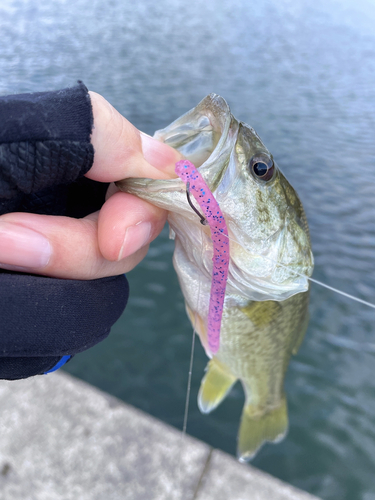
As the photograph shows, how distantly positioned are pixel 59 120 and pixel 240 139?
532mm

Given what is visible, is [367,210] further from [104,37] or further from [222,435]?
[104,37]

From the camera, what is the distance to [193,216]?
1115 mm

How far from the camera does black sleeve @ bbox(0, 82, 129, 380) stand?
886 mm

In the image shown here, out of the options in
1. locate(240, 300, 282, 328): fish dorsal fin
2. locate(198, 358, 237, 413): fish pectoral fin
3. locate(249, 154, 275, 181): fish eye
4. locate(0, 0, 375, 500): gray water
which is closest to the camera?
locate(249, 154, 275, 181): fish eye

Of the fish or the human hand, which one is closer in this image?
the human hand

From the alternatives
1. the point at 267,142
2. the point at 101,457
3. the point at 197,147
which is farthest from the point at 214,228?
the point at 267,142

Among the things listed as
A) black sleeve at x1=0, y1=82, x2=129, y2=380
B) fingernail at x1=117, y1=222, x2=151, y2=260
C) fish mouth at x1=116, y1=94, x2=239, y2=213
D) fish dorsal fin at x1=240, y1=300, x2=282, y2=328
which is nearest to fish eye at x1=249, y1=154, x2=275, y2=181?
fish mouth at x1=116, y1=94, x2=239, y2=213

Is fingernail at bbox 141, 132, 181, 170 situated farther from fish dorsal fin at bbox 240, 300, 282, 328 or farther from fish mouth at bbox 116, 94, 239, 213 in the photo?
fish dorsal fin at bbox 240, 300, 282, 328

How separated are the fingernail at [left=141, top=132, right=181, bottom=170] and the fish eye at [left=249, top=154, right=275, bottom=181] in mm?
262

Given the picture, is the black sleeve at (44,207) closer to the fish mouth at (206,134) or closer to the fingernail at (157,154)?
the fingernail at (157,154)

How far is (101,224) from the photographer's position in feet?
3.57

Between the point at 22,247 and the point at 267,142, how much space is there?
18.5ft

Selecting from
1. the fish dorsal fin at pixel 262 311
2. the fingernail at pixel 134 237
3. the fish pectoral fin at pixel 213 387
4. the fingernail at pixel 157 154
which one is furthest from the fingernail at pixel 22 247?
the fish pectoral fin at pixel 213 387

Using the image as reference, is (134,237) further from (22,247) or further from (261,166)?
(261,166)
